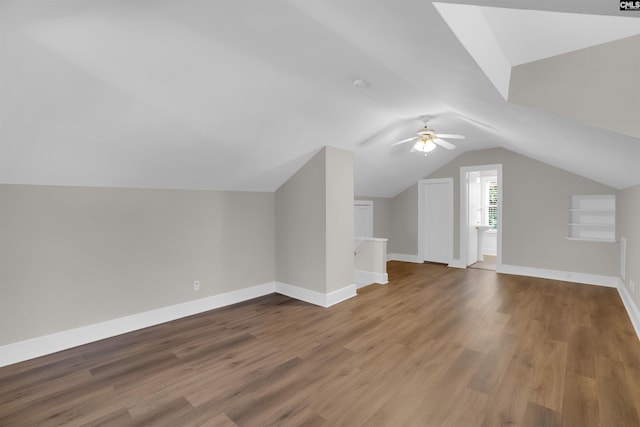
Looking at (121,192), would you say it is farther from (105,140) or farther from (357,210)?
(357,210)

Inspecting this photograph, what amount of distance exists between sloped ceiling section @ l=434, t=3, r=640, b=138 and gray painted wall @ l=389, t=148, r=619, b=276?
4.60 m

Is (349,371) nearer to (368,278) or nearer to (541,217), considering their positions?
(368,278)

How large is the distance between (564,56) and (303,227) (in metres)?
3.35

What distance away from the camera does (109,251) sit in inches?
127

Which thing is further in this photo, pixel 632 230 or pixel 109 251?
pixel 632 230

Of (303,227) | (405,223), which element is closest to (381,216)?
(405,223)

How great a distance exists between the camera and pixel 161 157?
3115mm

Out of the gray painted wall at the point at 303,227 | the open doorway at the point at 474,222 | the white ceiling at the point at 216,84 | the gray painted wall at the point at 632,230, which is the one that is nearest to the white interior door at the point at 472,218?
the open doorway at the point at 474,222

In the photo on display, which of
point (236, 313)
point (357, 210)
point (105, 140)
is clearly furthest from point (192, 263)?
point (357, 210)

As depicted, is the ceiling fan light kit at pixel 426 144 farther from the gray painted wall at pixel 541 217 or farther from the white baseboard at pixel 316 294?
the gray painted wall at pixel 541 217

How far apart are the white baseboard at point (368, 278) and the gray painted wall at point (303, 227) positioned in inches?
49.3

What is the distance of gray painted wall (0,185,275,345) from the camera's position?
2721mm

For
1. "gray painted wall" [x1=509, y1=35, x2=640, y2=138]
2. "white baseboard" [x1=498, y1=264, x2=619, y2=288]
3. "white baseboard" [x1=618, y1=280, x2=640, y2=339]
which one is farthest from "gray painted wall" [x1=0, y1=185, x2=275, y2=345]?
"white baseboard" [x1=498, y1=264, x2=619, y2=288]

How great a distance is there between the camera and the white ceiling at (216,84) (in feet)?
5.47
